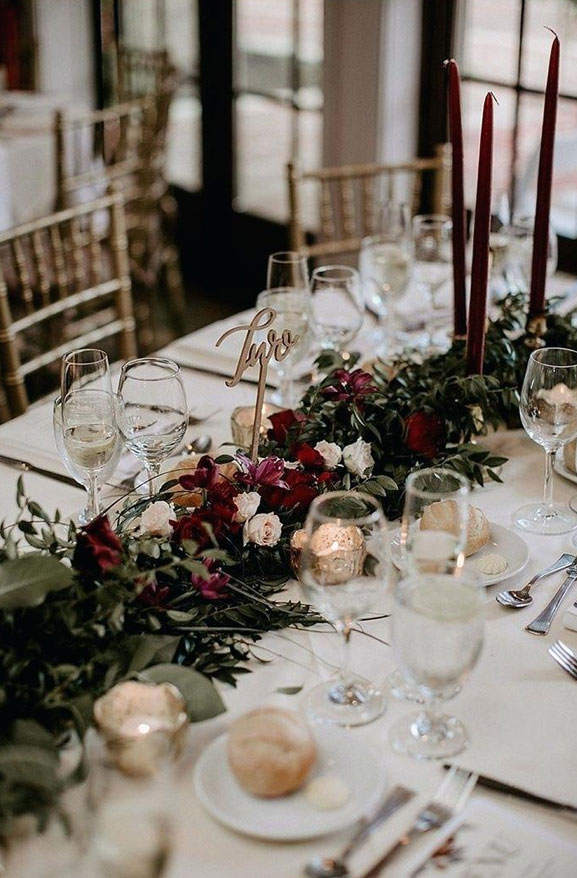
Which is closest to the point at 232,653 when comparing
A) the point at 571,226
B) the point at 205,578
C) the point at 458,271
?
the point at 205,578

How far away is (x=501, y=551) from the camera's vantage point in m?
1.31

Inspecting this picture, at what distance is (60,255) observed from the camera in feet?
7.52

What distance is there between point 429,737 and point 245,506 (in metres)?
0.33

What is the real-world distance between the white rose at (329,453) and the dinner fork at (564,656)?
1.13 ft

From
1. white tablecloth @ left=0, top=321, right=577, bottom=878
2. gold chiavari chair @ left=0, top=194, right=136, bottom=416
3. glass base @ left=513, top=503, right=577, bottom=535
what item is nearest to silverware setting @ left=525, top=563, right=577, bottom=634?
white tablecloth @ left=0, top=321, right=577, bottom=878

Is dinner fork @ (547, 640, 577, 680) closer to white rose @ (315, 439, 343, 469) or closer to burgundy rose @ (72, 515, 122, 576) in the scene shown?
white rose @ (315, 439, 343, 469)

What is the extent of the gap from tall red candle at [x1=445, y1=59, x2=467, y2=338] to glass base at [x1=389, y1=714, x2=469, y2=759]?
0.81 metres

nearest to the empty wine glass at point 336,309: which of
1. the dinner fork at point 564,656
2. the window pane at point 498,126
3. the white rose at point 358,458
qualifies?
the white rose at point 358,458

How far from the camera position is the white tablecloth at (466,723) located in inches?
34.0

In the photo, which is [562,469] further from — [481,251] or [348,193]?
[348,193]

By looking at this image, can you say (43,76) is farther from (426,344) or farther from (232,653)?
(232,653)

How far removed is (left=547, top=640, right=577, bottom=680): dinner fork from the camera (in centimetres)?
111

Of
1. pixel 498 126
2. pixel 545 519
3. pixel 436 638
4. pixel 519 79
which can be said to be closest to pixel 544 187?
pixel 545 519

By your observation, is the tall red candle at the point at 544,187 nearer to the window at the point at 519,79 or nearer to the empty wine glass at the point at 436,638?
the empty wine glass at the point at 436,638
